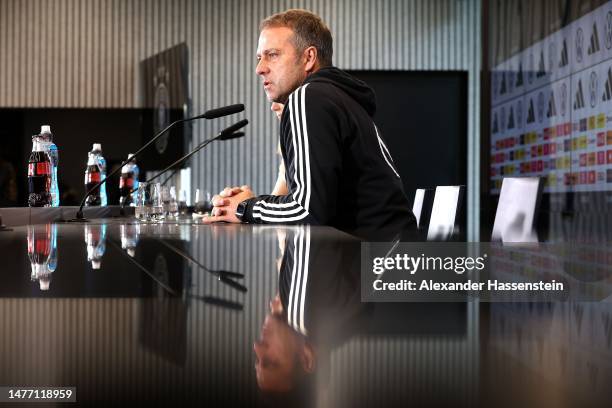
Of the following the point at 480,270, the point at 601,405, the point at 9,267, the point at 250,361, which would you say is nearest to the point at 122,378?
the point at 250,361

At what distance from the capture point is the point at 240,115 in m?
8.09

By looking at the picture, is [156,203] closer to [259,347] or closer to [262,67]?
[262,67]

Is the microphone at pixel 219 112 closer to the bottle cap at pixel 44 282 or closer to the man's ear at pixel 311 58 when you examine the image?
the man's ear at pixel 311 58

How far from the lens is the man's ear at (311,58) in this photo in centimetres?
246

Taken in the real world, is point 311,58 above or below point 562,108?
below

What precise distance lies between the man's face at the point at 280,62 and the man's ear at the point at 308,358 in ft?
7.38

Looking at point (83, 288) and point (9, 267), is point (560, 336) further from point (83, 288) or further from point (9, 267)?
point (9, 267)

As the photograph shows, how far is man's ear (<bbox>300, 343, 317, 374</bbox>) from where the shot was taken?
0.25 metres

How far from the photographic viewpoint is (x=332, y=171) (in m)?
1.96

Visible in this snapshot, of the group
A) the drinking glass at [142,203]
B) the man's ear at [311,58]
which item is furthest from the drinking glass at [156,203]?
the man's ear at [311,58]

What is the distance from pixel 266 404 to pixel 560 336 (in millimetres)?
128

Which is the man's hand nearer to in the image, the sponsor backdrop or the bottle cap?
the bottle cap

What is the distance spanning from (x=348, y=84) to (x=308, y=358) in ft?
6.66

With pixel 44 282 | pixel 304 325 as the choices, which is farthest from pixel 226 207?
pixel 304 325
